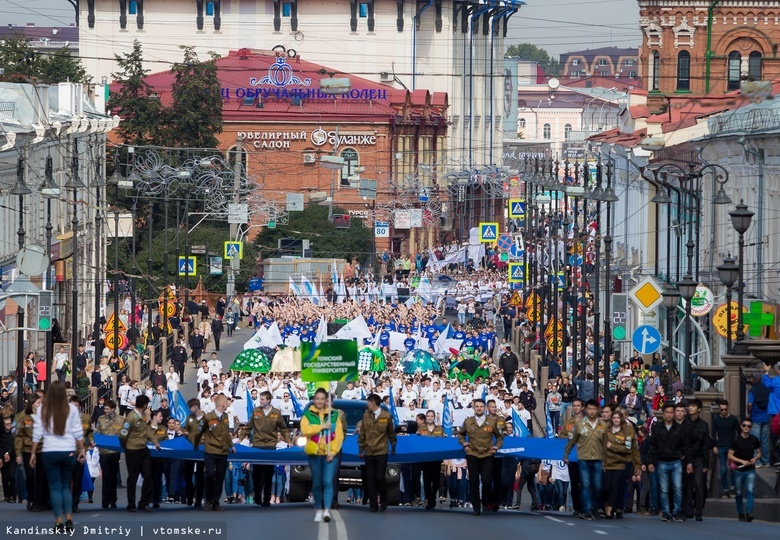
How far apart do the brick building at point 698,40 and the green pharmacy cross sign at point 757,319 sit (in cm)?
4545

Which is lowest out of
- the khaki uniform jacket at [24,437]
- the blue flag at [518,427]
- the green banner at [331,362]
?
the blue flag at [518,427]

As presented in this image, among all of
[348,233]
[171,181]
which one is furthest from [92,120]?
[348,233]

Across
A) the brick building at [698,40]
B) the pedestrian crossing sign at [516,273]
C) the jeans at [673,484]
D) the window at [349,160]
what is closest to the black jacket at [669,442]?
the jeans at [673,484]

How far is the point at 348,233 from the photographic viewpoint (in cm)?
8544

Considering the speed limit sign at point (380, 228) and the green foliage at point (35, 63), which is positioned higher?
the green foliage at point (35, 63)

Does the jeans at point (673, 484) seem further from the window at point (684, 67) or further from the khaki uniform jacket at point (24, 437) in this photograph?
the window at point (684, 67)

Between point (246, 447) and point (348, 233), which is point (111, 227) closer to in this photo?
point (348, 233)

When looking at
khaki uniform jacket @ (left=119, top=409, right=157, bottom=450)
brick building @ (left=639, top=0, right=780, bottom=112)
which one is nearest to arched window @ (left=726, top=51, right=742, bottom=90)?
brick building @ (left=639, top=0, right=780, bottom=112)

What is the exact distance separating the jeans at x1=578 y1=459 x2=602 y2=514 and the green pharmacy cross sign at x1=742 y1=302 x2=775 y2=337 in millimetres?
20962

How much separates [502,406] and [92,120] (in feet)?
99.9

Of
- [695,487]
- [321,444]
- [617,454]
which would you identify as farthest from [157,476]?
[695,487]

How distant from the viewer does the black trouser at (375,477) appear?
20.6 meters

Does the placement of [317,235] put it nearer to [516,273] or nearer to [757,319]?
[516,273]

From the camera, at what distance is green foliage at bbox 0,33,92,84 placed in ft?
251
